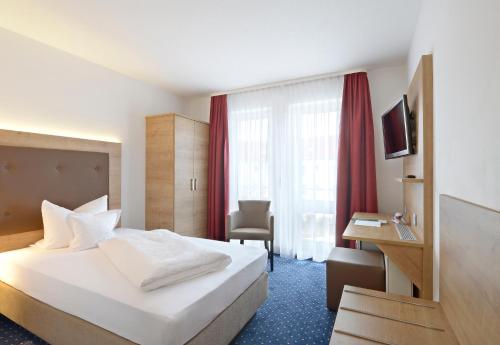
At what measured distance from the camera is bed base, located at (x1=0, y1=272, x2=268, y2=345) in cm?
153

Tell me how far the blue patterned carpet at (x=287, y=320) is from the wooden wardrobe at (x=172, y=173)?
168 cm

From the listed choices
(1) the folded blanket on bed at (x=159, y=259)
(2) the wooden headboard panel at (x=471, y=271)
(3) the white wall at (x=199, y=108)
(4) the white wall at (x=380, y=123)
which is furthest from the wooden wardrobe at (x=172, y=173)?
(2) the wooden headboard panel at (x=471, y=271)

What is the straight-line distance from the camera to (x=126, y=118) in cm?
371

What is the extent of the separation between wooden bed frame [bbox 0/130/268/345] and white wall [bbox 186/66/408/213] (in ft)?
7.06

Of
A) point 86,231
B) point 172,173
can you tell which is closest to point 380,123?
point 172,173

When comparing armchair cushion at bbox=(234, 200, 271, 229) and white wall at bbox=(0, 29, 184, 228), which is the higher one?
white wall at bbox=(0, 29, 184, 228)

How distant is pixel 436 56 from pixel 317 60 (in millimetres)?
1684

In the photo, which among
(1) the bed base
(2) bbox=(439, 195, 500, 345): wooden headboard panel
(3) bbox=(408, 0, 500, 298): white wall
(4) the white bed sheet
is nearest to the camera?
(2) bbox=(439, 195, 500, 345): wooden headboard panel

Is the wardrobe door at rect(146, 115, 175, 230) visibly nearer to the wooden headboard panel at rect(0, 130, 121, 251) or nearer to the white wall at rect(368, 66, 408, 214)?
the wooden headboard panel at rect(0, 130, 121, 251)

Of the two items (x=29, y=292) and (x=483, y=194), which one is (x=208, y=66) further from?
(x=483, y=194)

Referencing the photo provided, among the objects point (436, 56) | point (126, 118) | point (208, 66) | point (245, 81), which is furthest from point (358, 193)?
point (126, 118)

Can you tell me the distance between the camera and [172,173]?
378 centimetres

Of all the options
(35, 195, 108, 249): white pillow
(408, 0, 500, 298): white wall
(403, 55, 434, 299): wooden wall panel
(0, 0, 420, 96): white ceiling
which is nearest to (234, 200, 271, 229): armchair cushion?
(0, 0, 420, 96): white ceiling

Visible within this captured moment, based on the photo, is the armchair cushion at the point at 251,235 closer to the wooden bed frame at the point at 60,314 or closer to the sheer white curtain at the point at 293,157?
the sheer white curtain at the point at 293,157
